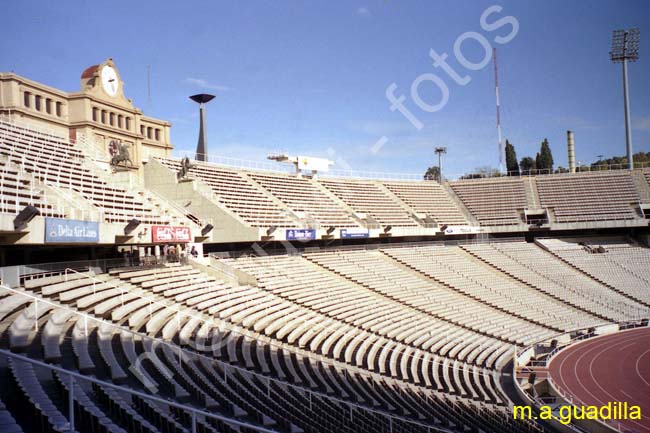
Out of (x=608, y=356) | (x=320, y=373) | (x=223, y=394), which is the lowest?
(x=608, y=356)

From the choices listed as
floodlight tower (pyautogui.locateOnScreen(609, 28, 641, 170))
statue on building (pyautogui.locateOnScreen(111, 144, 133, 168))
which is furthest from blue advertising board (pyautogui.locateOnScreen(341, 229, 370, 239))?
floodlight tower (pyautogui.locateOnScreen(609, 28, 641, 170))

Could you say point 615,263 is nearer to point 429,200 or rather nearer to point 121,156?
point 429,200

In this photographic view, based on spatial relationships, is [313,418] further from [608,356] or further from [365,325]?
[608,356]

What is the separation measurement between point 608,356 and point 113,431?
92.3ft

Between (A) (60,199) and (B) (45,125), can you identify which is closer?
(A) (60,199)

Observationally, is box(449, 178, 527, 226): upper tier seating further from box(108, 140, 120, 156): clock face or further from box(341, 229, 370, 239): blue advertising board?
box(108, 140, 120, 156): clock face

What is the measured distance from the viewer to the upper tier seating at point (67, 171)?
64.4 feet

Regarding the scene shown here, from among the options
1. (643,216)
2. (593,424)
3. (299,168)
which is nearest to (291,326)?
(593,424)

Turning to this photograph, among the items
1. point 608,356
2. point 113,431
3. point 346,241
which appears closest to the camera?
point 113,431

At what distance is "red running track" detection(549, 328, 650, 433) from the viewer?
72.2 ft

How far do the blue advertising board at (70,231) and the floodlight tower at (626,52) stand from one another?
5103 cm

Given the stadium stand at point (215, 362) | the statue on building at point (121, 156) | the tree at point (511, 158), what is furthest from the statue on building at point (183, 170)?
the tree at point (511, 158)

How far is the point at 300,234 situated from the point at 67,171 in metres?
13.1

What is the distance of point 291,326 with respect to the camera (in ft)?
66.3
